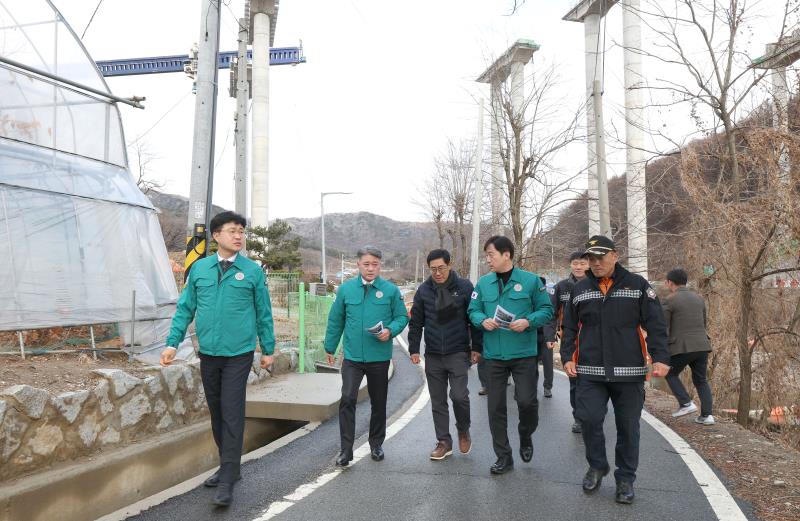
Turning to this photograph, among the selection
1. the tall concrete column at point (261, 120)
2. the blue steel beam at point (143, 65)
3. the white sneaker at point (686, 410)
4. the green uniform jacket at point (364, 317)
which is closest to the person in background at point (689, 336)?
the white sneaker at point (686, 410)

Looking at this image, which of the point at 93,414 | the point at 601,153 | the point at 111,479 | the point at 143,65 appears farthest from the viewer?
the point at 143,65

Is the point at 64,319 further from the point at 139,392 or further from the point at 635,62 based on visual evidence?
the point at 635,62

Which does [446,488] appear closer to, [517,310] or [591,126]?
[517,310]

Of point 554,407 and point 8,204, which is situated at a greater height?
point 8,204

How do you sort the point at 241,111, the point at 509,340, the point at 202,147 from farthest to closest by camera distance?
the point at 241,111, the point at 202,147, the point at 509,340

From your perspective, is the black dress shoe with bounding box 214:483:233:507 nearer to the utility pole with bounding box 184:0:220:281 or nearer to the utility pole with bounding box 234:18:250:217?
the utility pole with bounding box 184:0:220:281

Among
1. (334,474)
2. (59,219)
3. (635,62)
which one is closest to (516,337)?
(334,474)

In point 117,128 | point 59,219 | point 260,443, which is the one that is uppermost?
point 117,128

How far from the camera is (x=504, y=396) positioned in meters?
5.42

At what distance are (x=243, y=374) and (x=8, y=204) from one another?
13.3 ft

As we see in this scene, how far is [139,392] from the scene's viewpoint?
5.59 metres

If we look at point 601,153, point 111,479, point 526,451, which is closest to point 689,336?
point 526,451

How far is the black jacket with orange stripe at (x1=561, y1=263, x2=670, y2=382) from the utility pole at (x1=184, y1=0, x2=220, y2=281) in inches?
214

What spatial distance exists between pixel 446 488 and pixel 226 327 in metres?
2.06
